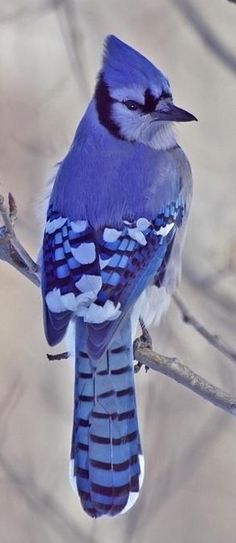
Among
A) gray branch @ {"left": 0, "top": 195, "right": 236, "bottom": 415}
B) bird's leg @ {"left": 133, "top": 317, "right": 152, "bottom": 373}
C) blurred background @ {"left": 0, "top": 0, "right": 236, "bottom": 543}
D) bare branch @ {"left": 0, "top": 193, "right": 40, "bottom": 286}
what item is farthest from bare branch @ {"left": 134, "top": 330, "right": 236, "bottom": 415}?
blurred background @ {"left": 0, "top": 0, "right": 236, "bottom": 543}

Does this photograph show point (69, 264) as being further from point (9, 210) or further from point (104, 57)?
point (104, 57)

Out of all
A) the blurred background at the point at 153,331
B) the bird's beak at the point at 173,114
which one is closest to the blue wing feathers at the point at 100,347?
the bird's beak at the point at 173,114

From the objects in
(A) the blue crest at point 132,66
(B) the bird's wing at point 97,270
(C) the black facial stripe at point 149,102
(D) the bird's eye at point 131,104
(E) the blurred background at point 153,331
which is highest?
(A) the blue crest at point 132,66

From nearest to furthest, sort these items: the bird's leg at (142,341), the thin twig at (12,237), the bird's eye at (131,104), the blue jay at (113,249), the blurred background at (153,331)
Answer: the thin twig at (12,237), the blue jay at (113,249), the bird's leg at (142,341), the bird's eye at (131,104), the blurred background at (153,331)

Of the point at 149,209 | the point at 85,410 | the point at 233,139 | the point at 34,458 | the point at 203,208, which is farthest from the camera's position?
the point at 233,139

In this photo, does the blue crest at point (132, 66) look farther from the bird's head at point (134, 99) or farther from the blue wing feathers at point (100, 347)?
the blue wing feathers at point (100, 347)

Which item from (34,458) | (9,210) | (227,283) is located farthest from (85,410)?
(34,458)

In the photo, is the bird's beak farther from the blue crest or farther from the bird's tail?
the bird's tail
